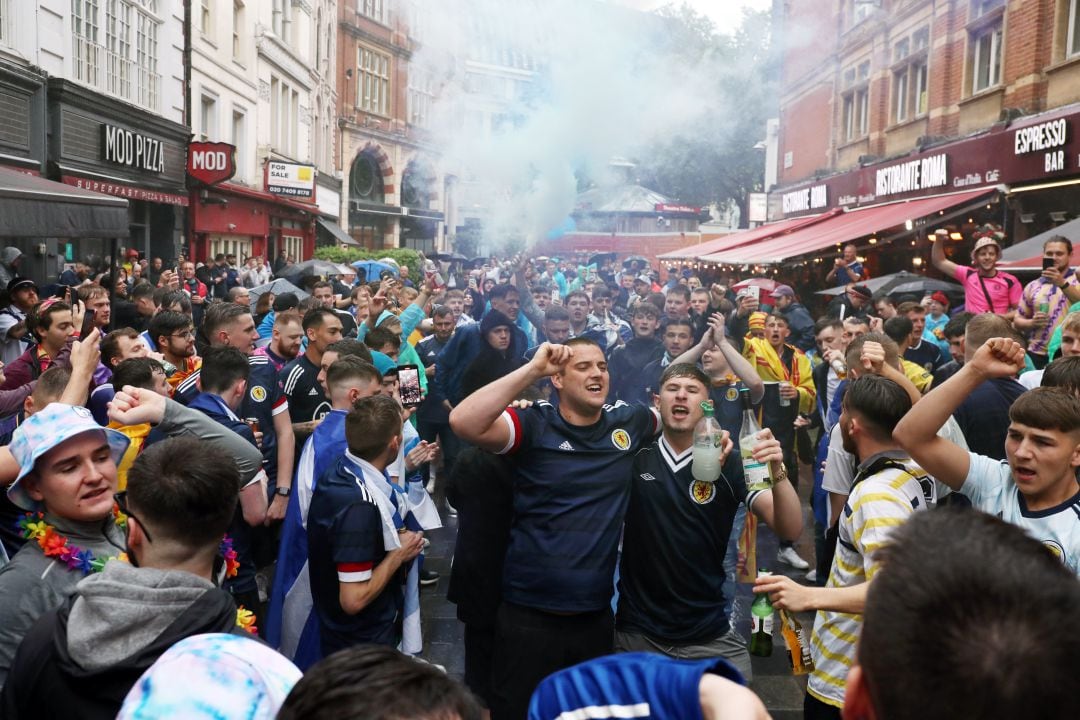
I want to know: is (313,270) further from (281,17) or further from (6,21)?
(281,17)

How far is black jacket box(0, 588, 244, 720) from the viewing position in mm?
1907

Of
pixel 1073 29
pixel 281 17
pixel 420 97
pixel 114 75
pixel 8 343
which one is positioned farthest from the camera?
pixel 420 97

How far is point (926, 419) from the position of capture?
297 centimetres

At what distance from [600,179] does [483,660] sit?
173ft

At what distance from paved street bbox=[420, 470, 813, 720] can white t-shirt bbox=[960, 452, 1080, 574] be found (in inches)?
72.8

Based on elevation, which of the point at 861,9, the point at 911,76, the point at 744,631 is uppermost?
the point at 861,9

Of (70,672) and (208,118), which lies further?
(208,118)

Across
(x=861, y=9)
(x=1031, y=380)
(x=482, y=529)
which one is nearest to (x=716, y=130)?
(x=861, y=9)

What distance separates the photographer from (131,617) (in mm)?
1929

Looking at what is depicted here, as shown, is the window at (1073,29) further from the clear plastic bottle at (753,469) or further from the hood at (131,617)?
the hood at (131,617)

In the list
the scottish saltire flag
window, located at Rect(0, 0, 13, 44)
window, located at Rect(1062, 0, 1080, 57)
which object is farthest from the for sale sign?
the scottish saltire flag

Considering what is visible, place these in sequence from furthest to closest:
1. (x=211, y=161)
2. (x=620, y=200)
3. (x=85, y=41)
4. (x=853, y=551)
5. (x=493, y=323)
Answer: (x=620, y=200) < (x=211, y=161) < (x=85, y=41) < (x=493, y=323) < (x=853, y=551)

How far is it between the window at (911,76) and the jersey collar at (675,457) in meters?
16.2

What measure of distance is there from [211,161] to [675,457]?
1813 cm
